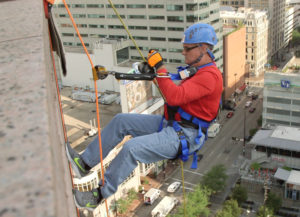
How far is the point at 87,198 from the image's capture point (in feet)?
18.5

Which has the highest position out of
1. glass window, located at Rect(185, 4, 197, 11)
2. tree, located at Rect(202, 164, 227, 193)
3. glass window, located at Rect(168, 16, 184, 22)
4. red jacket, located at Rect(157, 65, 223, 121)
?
glass window, located at Rect(185, 4, 197, 11)

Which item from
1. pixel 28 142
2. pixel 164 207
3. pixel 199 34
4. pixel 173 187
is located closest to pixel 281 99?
pixel 173 187

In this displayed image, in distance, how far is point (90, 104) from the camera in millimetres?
52031

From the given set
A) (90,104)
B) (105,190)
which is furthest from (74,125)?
(105,190)

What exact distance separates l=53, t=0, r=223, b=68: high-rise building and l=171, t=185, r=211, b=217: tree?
72.3 ft

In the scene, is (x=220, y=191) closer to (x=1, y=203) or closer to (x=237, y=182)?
(x=237, y=182)

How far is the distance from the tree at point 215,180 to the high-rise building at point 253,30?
32893 millimetres

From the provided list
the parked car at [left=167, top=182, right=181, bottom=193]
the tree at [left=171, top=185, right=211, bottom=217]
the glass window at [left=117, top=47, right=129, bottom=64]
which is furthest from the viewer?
the glass window at [left=117, top=47, right=129, bottom=64]

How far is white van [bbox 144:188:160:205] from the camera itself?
30.4 meters

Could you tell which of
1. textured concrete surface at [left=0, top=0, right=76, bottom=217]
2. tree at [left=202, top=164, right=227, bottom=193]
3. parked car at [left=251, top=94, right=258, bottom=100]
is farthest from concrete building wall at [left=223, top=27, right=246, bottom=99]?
textured concrete surface at [left=0, top=0, right=76, bottom=217]

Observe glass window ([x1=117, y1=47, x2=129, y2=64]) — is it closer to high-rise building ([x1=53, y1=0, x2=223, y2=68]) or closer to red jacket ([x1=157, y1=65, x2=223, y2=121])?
high-rise building ([x1=53, y1=0, x2=223, y2=68])

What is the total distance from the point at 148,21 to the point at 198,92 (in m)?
45.6

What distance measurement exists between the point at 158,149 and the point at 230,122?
40.9 m

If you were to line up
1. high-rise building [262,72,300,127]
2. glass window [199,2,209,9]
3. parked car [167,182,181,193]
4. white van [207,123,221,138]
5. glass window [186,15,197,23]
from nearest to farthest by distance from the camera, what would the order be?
parked car [167,182,181,193]
high-rise building [262,72,300,127]
white van [207,123,221,138]
glass window [186,15,197,23]
glass window [199,2,209,9]
